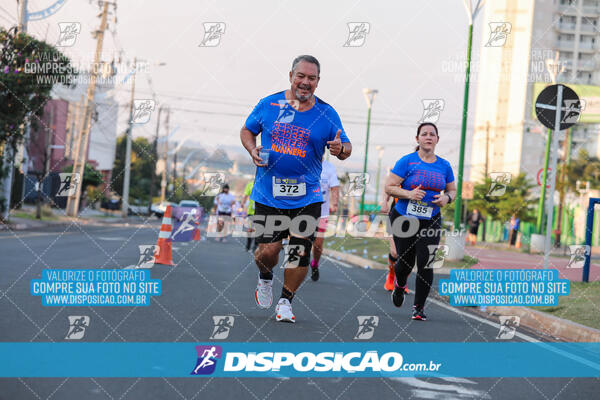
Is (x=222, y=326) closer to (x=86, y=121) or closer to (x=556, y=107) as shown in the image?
(x=556, y=107)

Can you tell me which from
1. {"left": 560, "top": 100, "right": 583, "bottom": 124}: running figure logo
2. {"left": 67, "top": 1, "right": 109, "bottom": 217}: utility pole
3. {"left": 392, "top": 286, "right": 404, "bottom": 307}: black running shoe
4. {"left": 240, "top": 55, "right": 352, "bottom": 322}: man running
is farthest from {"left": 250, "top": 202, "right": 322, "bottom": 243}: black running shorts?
{"left": 67, "top": 1, "right": 109, "bottom": 217}: utility pole

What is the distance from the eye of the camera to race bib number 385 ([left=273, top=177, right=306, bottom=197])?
5953 mm

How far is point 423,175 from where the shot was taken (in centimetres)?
726

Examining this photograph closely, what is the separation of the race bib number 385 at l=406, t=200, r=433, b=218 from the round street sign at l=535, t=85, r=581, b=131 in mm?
3489

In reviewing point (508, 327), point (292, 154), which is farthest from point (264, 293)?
point (508, 327)

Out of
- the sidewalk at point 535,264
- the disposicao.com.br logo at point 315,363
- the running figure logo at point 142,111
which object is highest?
the running figure logo at point 142,111

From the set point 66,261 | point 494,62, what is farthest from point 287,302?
point 494,62

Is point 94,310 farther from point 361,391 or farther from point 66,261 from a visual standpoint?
point 66,261

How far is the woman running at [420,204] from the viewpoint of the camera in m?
7.11

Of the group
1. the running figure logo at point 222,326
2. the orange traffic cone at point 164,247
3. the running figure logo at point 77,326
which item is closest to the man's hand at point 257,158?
the running figure logo at point 222,326

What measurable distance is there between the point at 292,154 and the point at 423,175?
6.13ft

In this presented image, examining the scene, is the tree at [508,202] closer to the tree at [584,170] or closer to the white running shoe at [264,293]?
the tree at [584,170]

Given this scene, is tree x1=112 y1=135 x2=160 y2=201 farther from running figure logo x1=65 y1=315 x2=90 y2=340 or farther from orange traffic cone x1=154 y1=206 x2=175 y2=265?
running figure logo x1=65 y1=315 x2=90 y2=340

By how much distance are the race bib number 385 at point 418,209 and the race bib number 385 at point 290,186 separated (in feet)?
5.51
